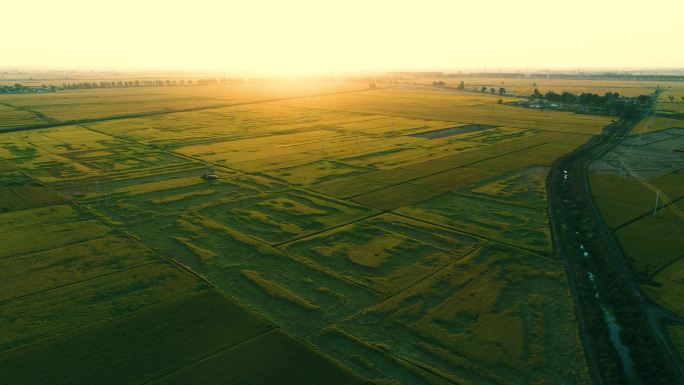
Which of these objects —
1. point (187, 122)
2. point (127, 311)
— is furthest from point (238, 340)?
point (187, 122)

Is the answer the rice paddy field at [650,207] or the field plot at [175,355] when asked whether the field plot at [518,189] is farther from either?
the field plot at [175,355]

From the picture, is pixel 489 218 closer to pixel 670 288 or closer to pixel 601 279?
pixel 601 279

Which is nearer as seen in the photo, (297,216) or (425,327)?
(425,327)

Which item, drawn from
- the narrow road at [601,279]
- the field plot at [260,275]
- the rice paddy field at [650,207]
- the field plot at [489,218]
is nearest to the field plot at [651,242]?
the rice paddy field at [650,207]

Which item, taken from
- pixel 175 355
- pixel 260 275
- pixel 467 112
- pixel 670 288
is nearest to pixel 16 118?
pixel 260 275

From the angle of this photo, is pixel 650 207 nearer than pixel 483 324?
No

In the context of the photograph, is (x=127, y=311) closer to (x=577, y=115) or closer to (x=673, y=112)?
(x=577, y=115)

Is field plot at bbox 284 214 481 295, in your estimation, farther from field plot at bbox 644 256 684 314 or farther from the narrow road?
field plot at bbox 644 256 684 314

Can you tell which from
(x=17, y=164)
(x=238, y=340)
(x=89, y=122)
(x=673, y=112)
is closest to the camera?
(x=238, y=340)
